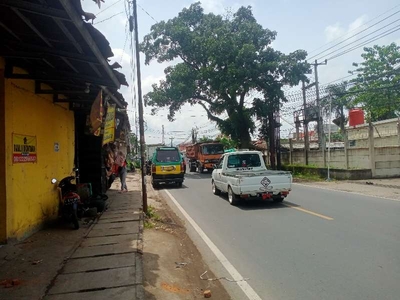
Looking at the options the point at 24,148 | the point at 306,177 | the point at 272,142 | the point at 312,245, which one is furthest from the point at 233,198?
the point at 272,142

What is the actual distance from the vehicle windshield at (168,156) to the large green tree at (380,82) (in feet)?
73.3

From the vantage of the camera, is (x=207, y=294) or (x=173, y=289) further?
(x=173, y=289)

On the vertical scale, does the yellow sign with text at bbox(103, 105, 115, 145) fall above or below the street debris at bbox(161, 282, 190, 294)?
above

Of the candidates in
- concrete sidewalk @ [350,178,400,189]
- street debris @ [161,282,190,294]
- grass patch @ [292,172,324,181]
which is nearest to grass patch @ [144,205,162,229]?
street debris @ [161,282,190,294]

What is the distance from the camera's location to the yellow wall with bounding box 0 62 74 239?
631 centimetres

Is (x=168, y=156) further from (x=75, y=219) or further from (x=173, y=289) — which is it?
(x=173, y=289)

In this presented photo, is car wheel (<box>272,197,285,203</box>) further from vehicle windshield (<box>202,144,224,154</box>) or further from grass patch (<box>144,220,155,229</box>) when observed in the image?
vehicle windshield (<box>202,144,224,154</box>)

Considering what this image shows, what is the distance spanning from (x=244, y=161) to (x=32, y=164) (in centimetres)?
773

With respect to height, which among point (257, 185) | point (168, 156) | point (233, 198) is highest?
point (168, 156)

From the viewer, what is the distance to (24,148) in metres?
6.87

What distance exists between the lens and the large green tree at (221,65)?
89.2ft

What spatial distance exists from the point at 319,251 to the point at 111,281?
135 inches

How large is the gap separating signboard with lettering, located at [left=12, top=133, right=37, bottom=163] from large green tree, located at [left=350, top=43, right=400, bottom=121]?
32408 millimetres

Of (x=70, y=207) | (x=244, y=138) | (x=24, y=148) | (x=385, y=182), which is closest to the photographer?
(x=24, y=148)
